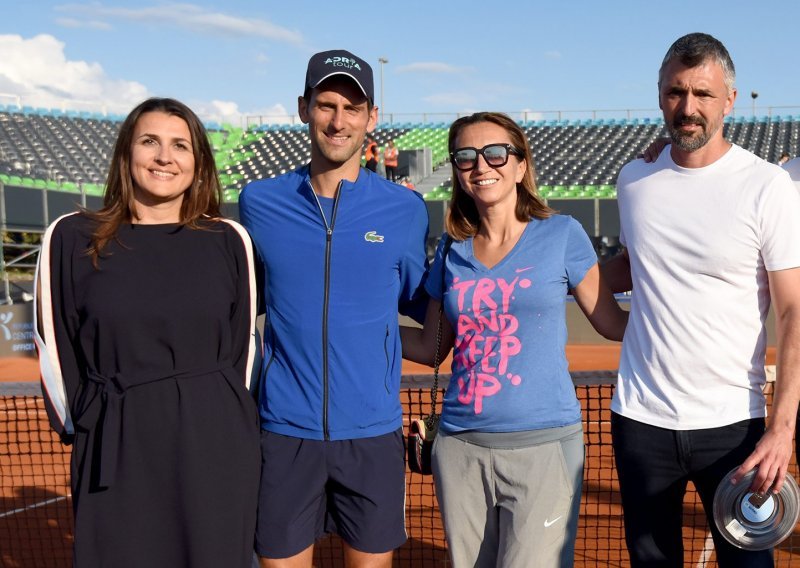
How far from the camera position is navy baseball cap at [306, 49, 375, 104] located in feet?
9.09

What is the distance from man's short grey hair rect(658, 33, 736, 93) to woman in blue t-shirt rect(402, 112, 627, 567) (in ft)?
1.86

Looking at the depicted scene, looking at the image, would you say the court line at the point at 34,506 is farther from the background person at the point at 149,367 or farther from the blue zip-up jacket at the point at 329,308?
the blue zip-up jacket at the point at 329,308

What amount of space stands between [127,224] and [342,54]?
0.95 metres

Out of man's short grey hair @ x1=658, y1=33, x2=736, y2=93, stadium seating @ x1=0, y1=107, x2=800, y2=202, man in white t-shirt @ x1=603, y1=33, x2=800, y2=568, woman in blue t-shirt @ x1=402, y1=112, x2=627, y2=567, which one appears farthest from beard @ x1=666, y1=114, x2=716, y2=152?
stadium seating @ x1=0, y1=107, x2=800, y2=202

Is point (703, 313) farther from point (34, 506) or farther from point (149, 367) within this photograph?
point (34, 506)

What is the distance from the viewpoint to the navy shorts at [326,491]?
2709 millimetres

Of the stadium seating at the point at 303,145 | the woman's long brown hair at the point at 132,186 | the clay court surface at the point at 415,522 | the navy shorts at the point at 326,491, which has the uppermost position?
the stadium seating at the point at 303,145

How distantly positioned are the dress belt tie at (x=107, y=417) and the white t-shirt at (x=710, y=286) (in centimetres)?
148

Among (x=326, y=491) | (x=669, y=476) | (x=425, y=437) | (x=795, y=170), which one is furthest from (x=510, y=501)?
(x=795, y=170)

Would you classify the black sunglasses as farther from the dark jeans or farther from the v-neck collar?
the dark jeans

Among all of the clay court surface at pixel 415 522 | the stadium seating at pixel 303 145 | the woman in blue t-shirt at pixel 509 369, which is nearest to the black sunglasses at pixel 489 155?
the woman in blue t-shirt at pixel 509 369

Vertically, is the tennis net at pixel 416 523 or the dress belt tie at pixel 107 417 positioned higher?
the dress belt tie at pixel 107 417

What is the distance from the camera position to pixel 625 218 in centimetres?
272

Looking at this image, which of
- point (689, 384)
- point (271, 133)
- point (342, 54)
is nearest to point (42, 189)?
point (342, 54)
